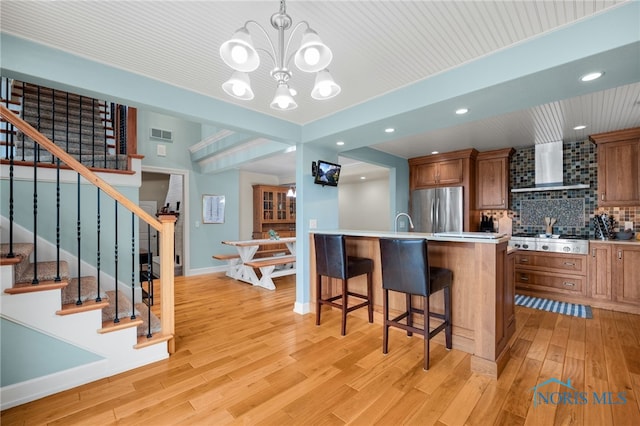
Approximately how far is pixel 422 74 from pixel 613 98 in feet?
6.92

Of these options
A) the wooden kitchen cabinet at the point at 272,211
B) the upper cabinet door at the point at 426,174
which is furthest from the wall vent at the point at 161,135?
the upper cabinet door at the point at 426,174

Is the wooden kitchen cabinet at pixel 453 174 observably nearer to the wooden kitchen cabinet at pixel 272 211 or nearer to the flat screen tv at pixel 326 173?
the flat screen tv at pixel 326 173

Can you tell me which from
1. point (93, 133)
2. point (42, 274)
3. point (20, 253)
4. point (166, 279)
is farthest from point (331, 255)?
point (93, 133)

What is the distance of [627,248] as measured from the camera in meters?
3.44

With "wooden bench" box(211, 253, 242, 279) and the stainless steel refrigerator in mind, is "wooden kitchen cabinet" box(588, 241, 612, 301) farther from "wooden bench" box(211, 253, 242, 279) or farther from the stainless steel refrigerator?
"wooden bench" box(211, 253, 242, 279)

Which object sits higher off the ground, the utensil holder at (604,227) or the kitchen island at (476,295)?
the utensil holder at (604,227)

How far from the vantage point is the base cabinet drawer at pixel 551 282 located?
381 cm

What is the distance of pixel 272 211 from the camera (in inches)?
293

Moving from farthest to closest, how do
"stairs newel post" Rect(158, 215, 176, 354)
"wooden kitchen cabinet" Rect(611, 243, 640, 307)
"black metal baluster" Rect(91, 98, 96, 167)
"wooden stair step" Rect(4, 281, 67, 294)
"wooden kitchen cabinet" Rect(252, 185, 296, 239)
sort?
"wooden kitchen cabinet" Rect(252, 185, 296, 239)
"wooden kitchen cabinet" Rect(611, 243, 640, 307)
"black metal baluster" Rect(91, 98, 96, 167)
"stairs newel post" Rect(158, 215, 176, 354)
"wooden stair step" Rect(4, 281, 67, 294)

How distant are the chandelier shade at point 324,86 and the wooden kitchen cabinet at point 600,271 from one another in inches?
168

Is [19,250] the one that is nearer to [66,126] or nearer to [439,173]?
[66,126]

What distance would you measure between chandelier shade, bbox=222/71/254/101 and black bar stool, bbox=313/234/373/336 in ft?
5.42

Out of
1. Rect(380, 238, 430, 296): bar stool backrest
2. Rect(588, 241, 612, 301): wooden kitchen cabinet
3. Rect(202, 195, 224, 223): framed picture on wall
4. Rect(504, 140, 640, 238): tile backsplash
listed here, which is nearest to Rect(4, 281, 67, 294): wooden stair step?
Rect(380, 238, 430, 296): bar stool backrest

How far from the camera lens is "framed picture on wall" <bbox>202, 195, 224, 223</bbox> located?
614 cm
